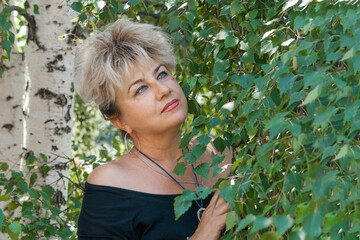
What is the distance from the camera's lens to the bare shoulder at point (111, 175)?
5.67ft

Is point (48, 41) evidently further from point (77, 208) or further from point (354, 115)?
point (354, 115)

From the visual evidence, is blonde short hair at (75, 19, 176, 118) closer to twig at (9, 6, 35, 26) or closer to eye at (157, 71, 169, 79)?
eye at (157, 71, 169, 79)

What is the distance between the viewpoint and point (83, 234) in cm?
173

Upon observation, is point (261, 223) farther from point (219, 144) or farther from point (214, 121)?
point (219, 144)

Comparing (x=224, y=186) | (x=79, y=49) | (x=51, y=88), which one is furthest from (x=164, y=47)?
(x=51, y=88)

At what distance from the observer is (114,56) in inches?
66.9

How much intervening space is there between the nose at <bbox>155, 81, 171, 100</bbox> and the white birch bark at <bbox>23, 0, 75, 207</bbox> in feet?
3.36

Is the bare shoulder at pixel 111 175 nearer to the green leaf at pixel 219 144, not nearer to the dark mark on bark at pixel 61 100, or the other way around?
the green leaf at pixel 219 144

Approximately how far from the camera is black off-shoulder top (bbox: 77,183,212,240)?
1.68m

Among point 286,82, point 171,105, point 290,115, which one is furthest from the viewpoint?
point 171,105

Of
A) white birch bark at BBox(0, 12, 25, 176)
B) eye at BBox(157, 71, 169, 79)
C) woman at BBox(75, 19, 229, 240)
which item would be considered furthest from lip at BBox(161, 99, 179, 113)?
white birch bark at BBox(0, 12, 25, 176)

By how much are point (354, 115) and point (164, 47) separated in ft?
3.26

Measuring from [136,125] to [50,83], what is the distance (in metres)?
0.95

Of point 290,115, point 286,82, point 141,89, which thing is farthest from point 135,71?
point 286,82
